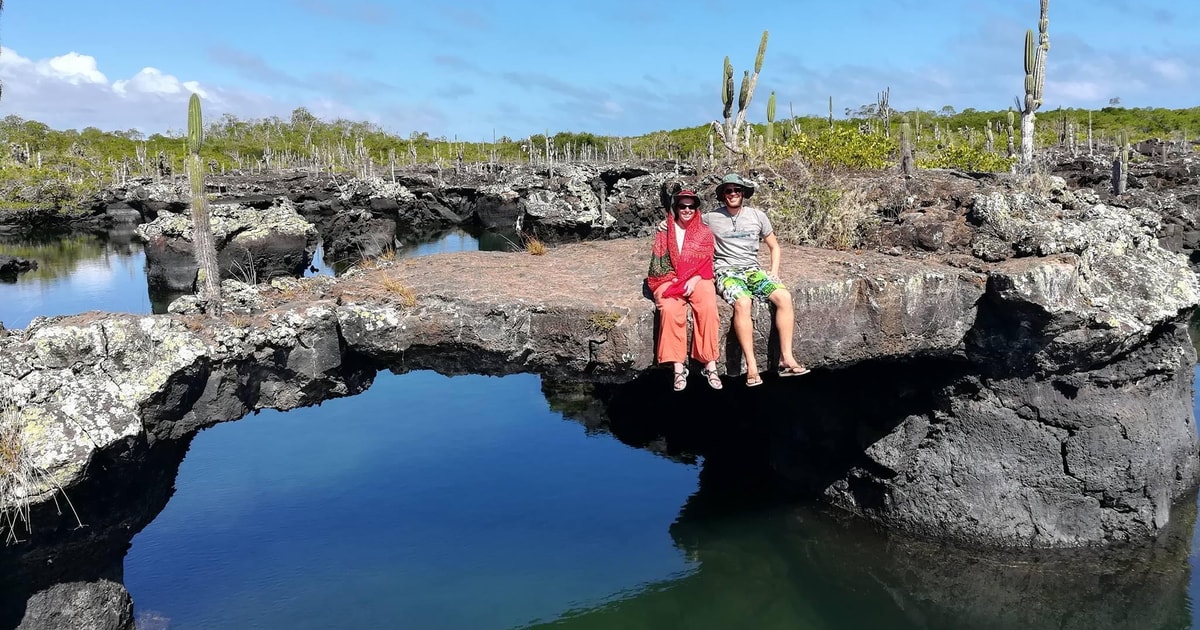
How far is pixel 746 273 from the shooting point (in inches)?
313

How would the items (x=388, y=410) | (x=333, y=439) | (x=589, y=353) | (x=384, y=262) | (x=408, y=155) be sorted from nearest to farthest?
(x=589, y=353), (x=384, y=262), (x=333, y=439), (x=388, y=410), (x=408, y=155)

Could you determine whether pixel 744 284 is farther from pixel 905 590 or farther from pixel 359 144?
pixel 359 144

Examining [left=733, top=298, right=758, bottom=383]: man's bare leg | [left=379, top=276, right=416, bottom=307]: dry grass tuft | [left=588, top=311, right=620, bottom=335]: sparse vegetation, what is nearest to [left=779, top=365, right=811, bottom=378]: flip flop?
[left=733, top=298, right=758, bottom=383]: man's bare leg

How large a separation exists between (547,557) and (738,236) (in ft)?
14.3

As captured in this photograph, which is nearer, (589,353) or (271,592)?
(589,353)

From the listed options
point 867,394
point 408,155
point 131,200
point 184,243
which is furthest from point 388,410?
point 408,155

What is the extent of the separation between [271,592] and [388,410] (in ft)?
22.5

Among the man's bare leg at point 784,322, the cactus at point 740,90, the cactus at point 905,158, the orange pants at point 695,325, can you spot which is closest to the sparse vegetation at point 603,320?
the orange pants at point 695,325

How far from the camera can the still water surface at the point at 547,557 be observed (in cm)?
871

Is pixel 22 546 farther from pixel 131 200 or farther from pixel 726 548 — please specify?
pixel 131 200

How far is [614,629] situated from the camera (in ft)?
28.3

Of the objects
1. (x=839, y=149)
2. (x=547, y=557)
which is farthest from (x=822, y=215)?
(x=547, y=557)

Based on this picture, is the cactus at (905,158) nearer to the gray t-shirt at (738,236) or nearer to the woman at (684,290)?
the gray t-shirt at (738,236)

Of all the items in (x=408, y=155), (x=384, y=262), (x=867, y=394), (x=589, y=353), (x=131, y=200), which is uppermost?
(x=408, y=155)
